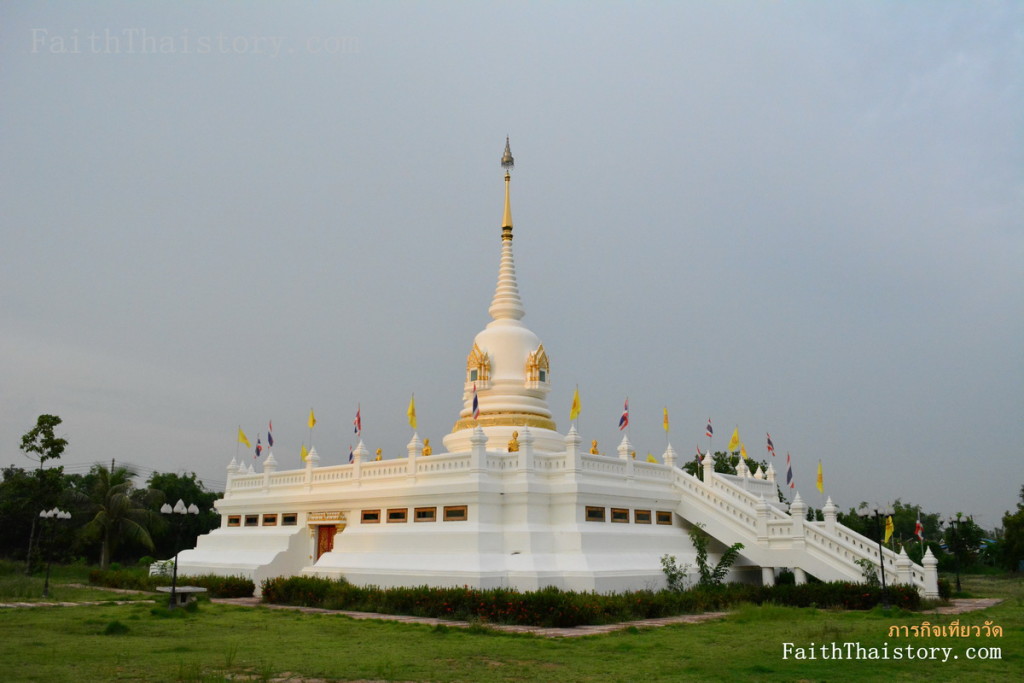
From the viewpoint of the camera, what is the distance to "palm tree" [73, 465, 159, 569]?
4791 cm

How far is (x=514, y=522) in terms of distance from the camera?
90.3 ft

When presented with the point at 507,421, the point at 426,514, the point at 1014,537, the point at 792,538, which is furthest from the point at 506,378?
the point at 1014,537

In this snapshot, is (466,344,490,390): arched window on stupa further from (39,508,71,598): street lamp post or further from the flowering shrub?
(39,508,71,598): street lamp post

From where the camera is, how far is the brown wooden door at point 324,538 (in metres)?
32.9

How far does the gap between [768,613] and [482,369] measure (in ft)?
58.1

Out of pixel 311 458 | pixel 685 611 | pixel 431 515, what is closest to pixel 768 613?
pixel 685 611

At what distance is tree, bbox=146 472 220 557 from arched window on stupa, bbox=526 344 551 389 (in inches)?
1159

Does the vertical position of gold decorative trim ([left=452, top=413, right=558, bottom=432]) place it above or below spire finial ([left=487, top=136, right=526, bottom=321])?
below

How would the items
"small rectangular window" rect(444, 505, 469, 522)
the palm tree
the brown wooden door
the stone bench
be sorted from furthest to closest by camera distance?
the palm tree
the brown wooden door
"small rectangular window" rect(444, 505, 469, 522)
the stone bench

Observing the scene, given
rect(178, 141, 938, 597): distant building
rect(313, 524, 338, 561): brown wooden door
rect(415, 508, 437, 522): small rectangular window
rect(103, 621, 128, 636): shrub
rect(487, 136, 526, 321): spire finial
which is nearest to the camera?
rect(103, 621, 128, 636): shrub

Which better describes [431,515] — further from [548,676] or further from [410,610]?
[548,676]

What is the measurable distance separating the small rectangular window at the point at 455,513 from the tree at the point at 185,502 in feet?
108

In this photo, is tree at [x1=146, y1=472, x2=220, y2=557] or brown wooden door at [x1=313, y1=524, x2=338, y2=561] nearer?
brown wooden door at [x1=313, y1=524, x2=338, y2=561]

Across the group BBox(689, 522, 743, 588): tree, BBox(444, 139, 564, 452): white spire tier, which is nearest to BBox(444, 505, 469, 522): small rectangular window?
BBox(444, 139, 564, 452): white spire tier
